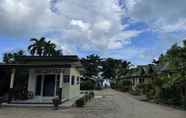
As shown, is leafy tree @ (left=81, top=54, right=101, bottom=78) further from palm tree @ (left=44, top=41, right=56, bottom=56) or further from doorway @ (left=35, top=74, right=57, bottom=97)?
doorway @ (left=35, top=74, right=57, bottom=97)

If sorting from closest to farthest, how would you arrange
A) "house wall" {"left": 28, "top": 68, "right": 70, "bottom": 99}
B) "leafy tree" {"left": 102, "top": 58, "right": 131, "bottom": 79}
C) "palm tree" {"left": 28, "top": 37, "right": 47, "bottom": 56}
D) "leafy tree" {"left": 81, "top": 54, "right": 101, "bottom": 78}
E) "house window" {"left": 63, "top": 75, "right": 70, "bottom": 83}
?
"house wall" {"left": 28, "top": 68, "right": 70, "bottom": 99} → "house window" {"left": 63, "top": 75, "right": 70, "bottom": 83} → "palm tree" {"left": 28, "top": 37, "right": 47, "bottom": 56} → "leafy tree" {"left": 81, "top": 54, "right": 101, "bottom": 78} → "leafy tree" {"left": 102, "top": 58, "right": 131, "bottom": 79}

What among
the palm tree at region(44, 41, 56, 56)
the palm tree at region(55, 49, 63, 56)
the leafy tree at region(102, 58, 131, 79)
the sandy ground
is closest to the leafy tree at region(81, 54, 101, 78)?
the leafy tree at region(102, 58, 131, 79)

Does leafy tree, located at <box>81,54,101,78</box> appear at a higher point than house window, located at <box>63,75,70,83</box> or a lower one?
higher

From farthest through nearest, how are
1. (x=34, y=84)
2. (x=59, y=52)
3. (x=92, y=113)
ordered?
1. (x=59, y=52)
2. (x=34, y=84)
3. (x=92, y=113)

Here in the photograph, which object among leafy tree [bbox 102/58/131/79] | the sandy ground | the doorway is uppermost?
leafy tree [bbox 102/58/131/79]

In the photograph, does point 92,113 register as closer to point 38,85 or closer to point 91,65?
point 38,85

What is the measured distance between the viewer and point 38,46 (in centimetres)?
5447

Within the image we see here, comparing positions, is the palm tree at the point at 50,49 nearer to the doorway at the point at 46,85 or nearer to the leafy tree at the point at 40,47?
the leafy tree at the point at 40,47

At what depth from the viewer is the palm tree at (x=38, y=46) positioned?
54.4m

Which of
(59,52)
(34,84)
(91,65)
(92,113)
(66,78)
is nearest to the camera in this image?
(92,113)

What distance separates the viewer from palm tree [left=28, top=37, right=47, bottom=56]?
2142 inches

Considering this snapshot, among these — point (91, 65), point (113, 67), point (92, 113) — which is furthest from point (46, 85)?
point (113, 67)

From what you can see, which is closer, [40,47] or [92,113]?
[92,113]

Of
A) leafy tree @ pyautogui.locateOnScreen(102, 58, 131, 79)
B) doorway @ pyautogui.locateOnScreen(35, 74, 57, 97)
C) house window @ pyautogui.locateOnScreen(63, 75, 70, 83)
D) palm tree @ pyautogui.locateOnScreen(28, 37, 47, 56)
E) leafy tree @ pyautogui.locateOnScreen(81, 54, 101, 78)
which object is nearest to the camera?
doorway @ pyautogui.locateOnScreen(35, 74, 57, 97)
